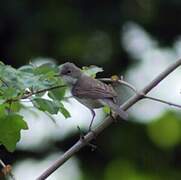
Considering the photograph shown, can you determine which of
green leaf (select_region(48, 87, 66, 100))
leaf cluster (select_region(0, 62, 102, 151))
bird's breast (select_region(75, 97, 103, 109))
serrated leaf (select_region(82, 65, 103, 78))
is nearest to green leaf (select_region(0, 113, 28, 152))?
leaf cluster (select_region(0, 62, 102, 151))

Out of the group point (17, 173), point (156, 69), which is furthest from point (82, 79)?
point (156, 69)

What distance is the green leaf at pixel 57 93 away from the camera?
7.99 feet

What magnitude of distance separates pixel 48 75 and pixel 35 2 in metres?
4.99

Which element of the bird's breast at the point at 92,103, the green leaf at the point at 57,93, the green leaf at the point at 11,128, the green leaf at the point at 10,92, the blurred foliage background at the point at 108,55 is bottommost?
the blurred foliage background at the point at 108,55

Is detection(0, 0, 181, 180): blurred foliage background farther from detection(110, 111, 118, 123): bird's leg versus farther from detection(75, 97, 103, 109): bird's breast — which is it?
detection(110, 111, 118, 123): bird's leg

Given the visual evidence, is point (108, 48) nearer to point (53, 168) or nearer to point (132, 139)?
point (132, 139)

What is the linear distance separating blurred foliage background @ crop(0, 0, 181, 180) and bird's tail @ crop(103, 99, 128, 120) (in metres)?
3.49

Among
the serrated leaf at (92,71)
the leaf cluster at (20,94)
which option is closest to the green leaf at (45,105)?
the leaf cluster at (20,94)

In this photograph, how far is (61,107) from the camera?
2.41 m

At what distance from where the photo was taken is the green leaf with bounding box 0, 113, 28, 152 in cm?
229

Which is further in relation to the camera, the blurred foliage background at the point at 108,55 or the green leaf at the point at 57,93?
the blurred foliage background at the point at 108,55

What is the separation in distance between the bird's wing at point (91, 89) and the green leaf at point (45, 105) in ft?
2.61

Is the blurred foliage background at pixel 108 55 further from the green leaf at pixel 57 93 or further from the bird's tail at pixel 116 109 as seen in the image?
the green leaf at pixel 57 93

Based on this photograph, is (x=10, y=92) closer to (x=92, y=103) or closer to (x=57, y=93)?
(x=57, y=93)
